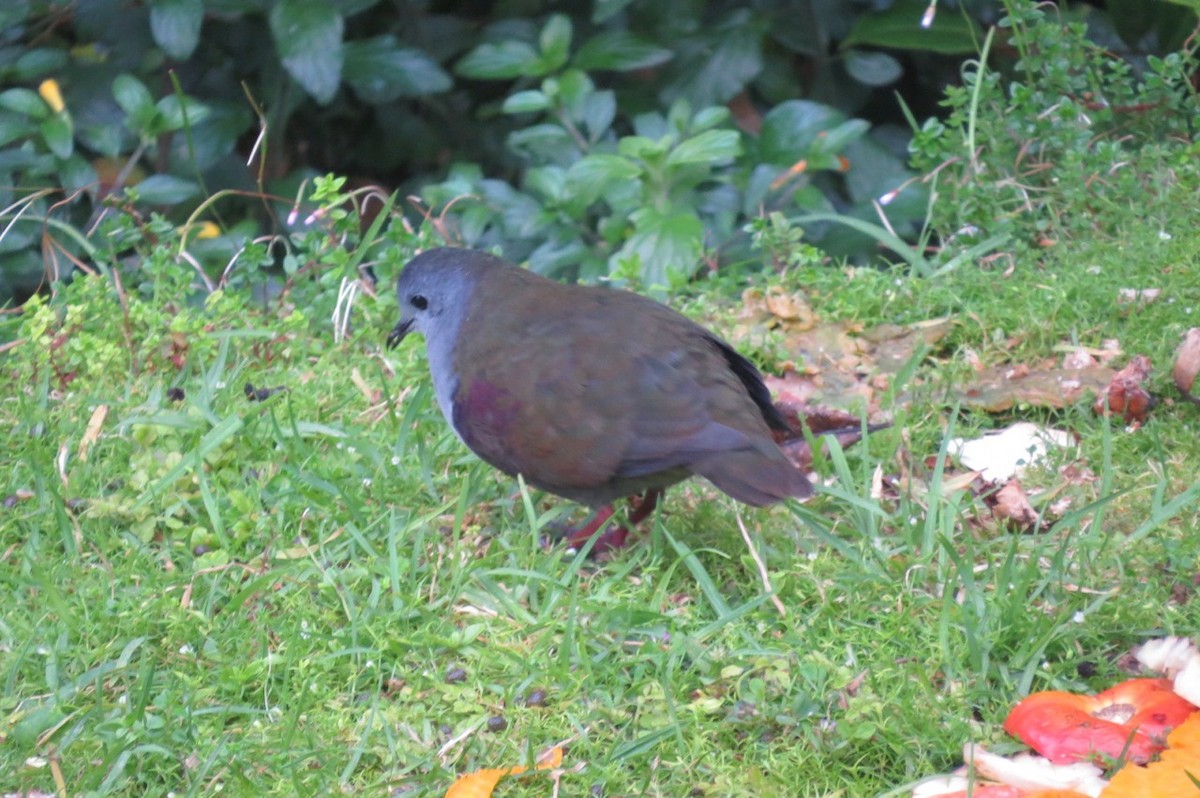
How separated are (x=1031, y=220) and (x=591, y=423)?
2.61 meters

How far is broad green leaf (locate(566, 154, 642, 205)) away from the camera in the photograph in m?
5.43

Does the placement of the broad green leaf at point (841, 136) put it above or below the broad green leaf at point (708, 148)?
below

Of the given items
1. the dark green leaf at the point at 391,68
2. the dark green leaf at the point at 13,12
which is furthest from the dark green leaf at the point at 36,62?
the dark green leaf at the point at 391,68

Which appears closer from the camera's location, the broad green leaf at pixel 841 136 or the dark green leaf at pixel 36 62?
the dark green leaf at pixel 36 62

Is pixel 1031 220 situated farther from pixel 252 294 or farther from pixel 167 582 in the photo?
pixel 167 582

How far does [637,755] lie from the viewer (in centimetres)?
289

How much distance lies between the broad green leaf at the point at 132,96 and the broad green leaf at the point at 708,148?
2.06 m

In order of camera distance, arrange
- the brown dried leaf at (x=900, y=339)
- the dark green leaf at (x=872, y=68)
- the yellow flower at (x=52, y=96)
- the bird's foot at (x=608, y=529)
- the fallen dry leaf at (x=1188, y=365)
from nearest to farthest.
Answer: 1. the bird's foot at (x=608, y=529)
2. the fallen dry leaf at (x=1188, y=365)
3. the brown dried leaf at (x=900, y=339)
4. the yellow flower at (x=52, y=96)
5. the dark green leaf at (x=872, y=68)

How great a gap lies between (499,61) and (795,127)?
52.2 inches

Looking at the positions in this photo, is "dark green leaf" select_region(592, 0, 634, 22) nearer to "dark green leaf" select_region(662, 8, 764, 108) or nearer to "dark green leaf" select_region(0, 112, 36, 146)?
"dark green leaf" select_region(662, 8, 764, 108)

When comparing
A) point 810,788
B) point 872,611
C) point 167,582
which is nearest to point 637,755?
point 810,788

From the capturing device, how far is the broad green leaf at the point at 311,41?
5.45m

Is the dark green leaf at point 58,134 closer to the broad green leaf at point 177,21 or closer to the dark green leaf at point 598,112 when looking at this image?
the broad green leaf at point 177,21

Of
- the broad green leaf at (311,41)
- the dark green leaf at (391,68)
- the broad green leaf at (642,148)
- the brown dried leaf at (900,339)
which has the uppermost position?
the broad green leaf at (311,41)
